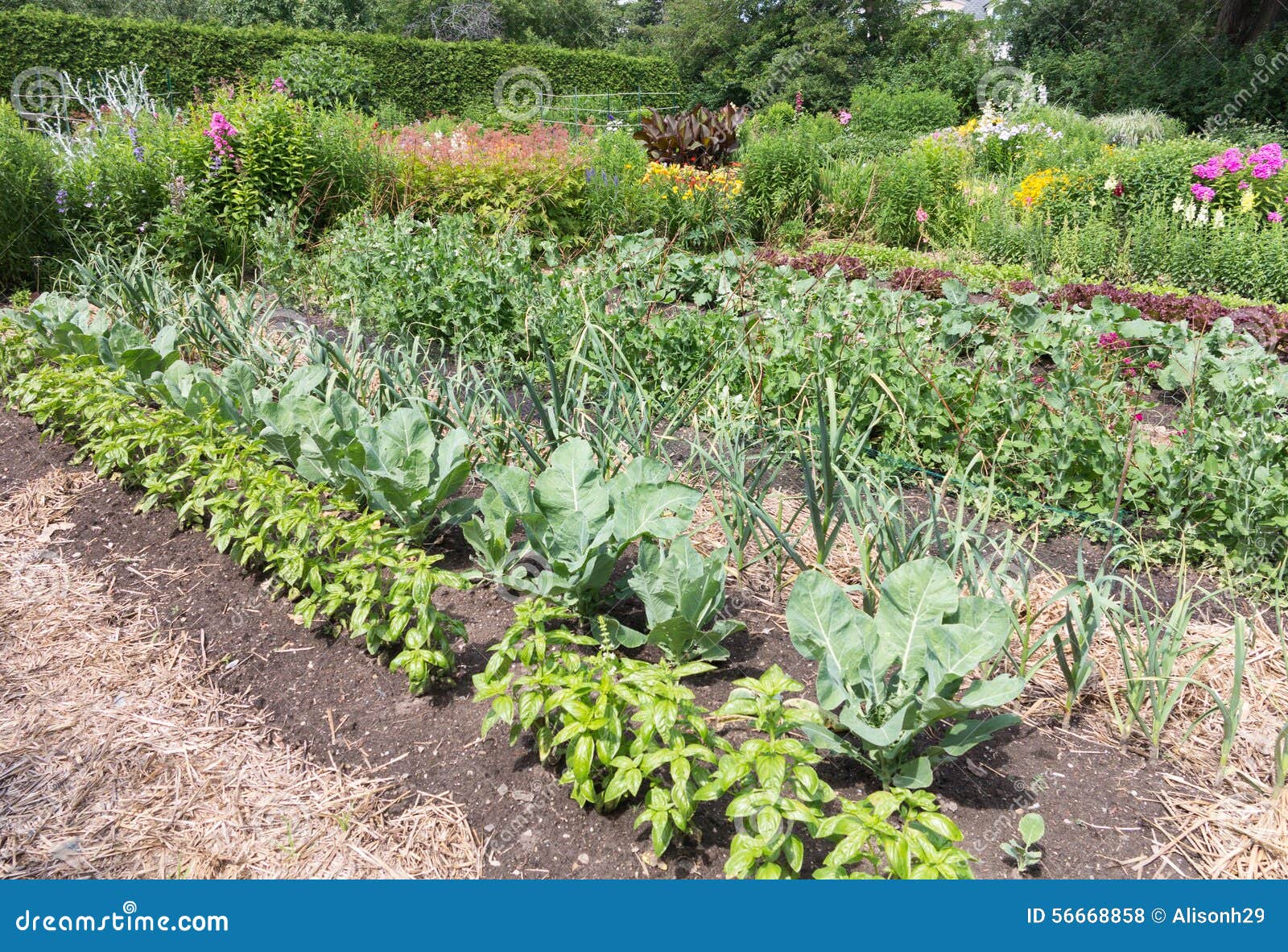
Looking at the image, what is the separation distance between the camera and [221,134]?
659 centimetres

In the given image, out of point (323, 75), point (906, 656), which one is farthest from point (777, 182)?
point (906, 656)

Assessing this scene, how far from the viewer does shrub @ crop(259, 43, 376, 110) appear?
485 inches

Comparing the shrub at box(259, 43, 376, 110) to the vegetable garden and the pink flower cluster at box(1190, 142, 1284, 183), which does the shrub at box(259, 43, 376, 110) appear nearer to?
the vegetable garden

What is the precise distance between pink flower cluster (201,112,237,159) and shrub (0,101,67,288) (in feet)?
3.48

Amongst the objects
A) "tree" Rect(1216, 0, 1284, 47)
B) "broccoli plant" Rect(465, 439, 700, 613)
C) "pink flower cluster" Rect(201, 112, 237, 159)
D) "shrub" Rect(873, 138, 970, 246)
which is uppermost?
"tree" Rect(1216, 0, 1284, 47)

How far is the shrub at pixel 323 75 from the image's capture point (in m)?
12.3

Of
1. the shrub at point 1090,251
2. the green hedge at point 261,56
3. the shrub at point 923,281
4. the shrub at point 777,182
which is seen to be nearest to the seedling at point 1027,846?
the shrub at point 923,281

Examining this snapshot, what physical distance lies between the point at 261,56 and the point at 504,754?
18920 mm

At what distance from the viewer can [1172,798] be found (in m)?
1.83

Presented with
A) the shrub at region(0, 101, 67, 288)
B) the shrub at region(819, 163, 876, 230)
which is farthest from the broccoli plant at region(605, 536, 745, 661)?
the shrub at region(819, 163, 876, 230)

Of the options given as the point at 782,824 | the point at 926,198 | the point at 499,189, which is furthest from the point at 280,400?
the point at 926,198

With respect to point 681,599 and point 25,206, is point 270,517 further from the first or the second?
point 25,206

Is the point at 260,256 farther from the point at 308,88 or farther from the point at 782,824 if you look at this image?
the point at 308,88

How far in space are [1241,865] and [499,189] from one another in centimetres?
786
